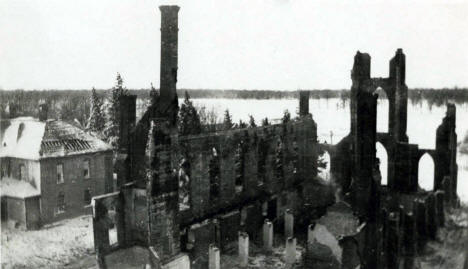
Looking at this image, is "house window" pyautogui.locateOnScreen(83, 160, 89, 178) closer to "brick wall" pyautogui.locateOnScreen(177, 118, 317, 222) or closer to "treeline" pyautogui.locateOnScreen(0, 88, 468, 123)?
"treeline" pyautogui.locateOnScreen(0, 88, 468, 123)

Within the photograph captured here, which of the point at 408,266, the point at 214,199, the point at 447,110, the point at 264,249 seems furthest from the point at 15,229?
the point at 447,110

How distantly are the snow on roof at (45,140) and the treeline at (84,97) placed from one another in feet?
4.30

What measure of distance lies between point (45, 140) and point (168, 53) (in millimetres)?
18939

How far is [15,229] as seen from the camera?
85.5ft

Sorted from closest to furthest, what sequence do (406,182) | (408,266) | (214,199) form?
(408,266) → (214,199) → (406,182)

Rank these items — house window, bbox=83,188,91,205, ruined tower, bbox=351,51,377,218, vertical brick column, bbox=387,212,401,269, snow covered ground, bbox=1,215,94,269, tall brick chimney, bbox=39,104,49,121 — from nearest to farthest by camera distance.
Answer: ruined tower, bbox=351,51,377,218
vertical brick column, bbox=387,212,401,269
snow covered ground, bbox=1,215,94,269
tall brick chimney, bbox=39,104,49,121
house window, bbox=83,188,91,205

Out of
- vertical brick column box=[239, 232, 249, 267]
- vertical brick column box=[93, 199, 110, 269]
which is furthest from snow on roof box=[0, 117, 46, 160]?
vertical brick column box=[239, 232, 249, 267]

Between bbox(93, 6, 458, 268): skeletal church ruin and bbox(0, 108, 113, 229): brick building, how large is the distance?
8.45m

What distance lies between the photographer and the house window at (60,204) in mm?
28872

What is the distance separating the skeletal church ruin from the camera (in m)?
13.0

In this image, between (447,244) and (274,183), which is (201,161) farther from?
(447,244)

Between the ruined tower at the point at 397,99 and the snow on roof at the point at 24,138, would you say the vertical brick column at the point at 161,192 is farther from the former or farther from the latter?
the snow on roof at the point at 24,138

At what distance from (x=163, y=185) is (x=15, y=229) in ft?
57.5

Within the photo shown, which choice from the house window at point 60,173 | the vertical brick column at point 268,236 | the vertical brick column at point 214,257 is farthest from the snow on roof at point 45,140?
the vertical brick column at point 268,236
